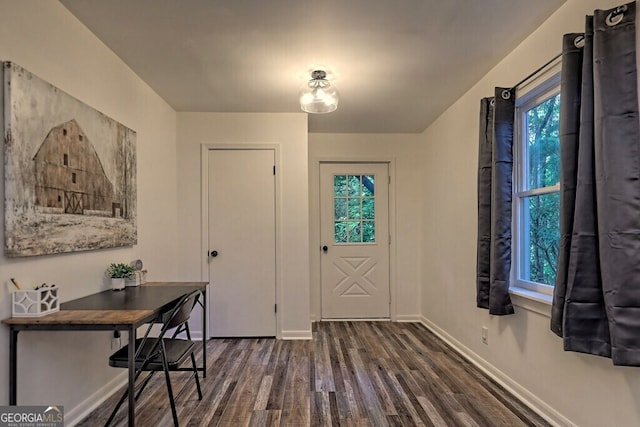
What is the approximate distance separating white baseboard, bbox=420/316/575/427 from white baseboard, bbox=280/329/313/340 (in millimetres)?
1460

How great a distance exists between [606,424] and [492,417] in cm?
63

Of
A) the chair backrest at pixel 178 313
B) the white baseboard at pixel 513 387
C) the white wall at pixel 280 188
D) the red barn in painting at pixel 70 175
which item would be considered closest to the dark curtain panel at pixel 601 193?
the white baseboard at pixel 513 387

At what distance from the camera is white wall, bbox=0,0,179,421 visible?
1.76m

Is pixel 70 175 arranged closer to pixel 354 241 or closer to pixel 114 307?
pixel 114 307

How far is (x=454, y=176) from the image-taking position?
142 inches

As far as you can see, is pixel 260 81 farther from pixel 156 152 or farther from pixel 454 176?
pixel 454 176

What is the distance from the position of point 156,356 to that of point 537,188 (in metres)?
2.66

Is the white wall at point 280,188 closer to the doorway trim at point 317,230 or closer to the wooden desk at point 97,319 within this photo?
the doorway trim at point 317,230

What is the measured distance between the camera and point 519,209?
2590 millimetres

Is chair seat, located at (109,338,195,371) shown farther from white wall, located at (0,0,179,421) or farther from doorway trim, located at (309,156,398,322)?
doorway trim, located at (309,156,398,322)

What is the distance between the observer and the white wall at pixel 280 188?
3.85m

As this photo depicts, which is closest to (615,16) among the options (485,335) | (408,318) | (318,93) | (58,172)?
(318,93)

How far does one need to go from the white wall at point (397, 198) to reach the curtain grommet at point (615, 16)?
10.2 ft

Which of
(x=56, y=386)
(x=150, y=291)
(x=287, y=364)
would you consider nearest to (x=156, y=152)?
(x=150, y=291)
